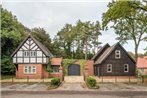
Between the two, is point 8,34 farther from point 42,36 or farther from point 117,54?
point 42,36

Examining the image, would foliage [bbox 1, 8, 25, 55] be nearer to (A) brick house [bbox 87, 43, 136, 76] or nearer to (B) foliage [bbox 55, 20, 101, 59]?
(A) brick house [bbox 87, 43, 136, 76]

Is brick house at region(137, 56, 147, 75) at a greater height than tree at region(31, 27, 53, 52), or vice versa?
tree at region(31, 27, 53, 52)

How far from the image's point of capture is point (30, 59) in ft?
172

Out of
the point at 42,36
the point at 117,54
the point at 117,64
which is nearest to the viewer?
the point at 117,54

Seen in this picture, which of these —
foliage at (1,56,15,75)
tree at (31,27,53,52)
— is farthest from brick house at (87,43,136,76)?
tree at (31,27,53,52)

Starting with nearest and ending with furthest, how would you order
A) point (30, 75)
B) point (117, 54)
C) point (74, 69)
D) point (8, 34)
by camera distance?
point (30, 75)
point (8, 34)
point (117, 54)
point (74, 69)

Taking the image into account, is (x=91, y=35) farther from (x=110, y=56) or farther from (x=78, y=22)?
(x=110, y=56)

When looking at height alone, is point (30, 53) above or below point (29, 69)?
above

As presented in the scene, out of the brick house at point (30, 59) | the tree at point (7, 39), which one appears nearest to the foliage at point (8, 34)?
the tree at point (7, 39)

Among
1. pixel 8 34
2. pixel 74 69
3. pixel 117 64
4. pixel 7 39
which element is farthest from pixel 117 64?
pixel 7 39

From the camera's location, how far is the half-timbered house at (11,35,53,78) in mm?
51906

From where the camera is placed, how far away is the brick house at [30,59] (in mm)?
51906

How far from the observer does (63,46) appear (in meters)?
91.1

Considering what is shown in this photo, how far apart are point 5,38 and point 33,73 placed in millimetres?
8126
